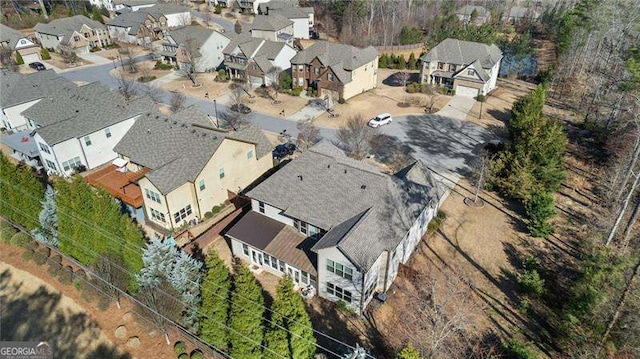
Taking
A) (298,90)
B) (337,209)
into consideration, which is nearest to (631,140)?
(337,209)

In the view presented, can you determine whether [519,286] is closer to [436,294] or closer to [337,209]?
[436,294]

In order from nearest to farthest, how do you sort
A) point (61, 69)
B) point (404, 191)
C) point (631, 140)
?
point (404, 191) < point (631, 140) < point (61, 69)

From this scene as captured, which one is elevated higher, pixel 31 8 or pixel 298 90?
pixel 31 8

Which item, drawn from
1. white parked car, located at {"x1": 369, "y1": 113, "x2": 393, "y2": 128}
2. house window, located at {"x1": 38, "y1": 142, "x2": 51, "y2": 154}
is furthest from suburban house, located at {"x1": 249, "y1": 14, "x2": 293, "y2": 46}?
house window, located at {"x1": 38, "y1": 142, "x2": 51, "y2": 154}

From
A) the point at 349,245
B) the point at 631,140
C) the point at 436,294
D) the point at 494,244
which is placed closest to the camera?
the point at 349,245

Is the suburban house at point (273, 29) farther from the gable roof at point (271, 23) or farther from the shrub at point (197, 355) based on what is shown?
the shrub at point (197, 355)

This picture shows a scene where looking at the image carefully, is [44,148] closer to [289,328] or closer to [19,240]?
[19,240]
